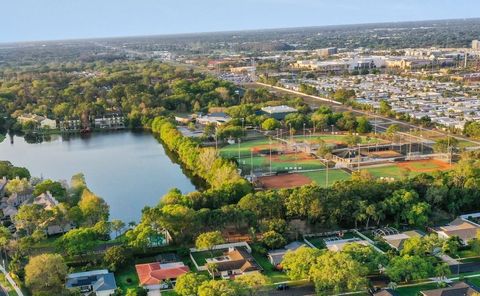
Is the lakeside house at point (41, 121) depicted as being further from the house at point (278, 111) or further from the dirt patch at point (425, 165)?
the dirt patch at point (425, 165)

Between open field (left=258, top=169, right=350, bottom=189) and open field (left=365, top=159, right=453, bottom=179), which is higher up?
open field (left=258, top=169, right=350, bottom=189)

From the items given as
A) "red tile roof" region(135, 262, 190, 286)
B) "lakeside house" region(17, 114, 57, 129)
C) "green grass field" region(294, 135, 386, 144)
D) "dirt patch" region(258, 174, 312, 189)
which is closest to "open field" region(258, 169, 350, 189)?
"dirt patch" region(258, 174, 312, 189)

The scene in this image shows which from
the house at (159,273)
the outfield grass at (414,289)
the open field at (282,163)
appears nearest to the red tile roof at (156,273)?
the house at (159,273)

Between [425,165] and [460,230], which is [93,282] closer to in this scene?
[460,230]

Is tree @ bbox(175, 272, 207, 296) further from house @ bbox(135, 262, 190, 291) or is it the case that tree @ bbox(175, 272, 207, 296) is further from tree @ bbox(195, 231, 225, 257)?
tree @ bbox(195, 231, 225, 257)

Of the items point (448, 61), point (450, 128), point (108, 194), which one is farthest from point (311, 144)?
point (448, 61)

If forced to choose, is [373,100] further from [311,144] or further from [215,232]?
[215,232]

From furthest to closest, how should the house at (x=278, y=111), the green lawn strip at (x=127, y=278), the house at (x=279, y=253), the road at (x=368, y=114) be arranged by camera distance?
the house at (x=278, y=111), the road at (x=368, y=114), the house at (x=279, y=253), the green lawn strip at (x=127, y=278)
